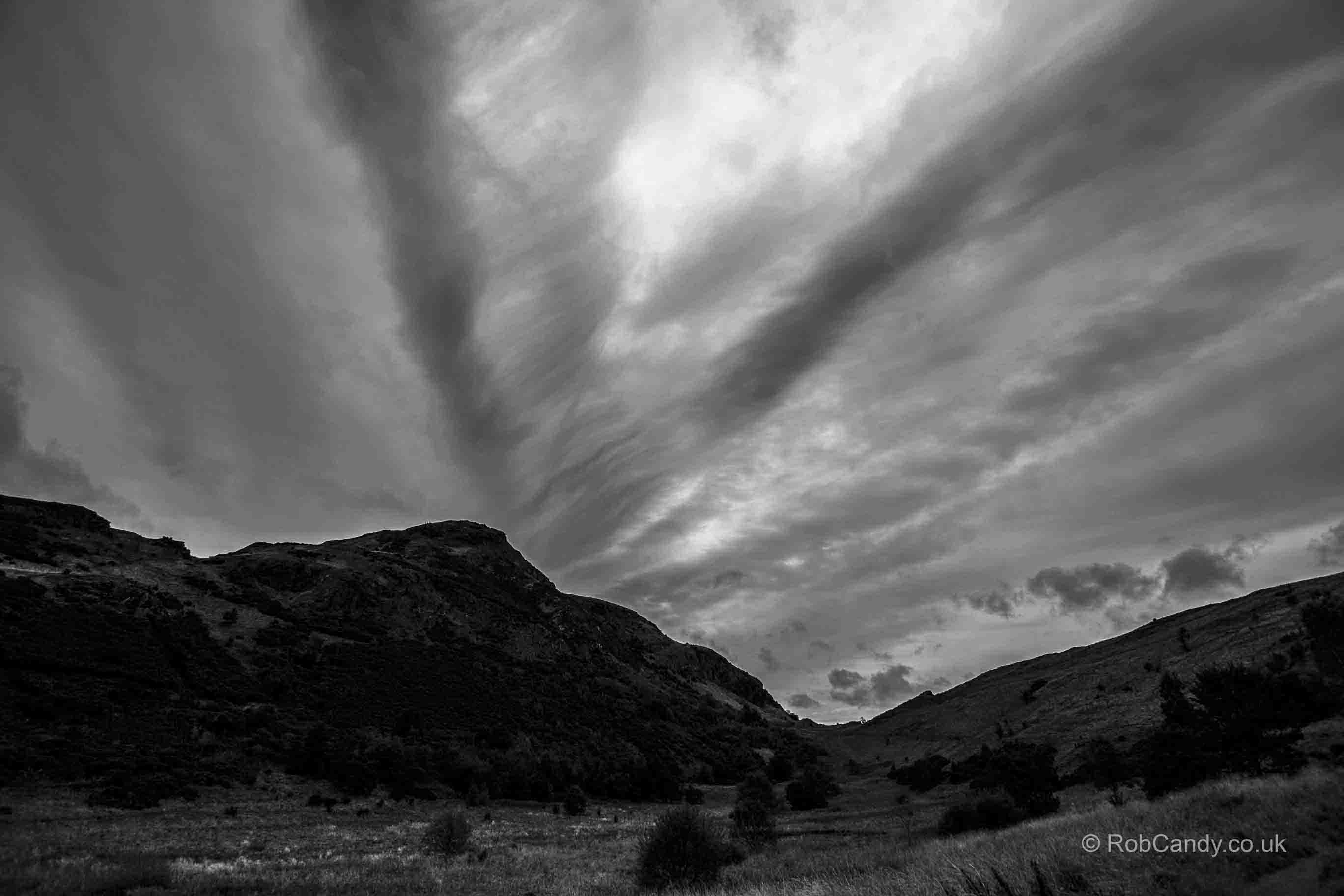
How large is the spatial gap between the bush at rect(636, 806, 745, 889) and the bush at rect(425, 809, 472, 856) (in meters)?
11.2

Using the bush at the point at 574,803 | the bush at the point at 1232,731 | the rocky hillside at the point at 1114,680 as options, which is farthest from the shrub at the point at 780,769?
the bush at the point at 1232,731

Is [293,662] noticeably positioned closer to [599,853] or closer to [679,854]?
[599,853]

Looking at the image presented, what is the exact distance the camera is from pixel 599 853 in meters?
34.5

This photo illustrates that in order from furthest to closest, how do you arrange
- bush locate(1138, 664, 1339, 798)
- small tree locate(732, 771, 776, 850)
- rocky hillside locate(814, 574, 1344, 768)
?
rocky hillside locate(814, 574, 1344, 768) < small tree locate(732, 771, 776, 850) < bush locate(1138, 664, 1339, 798)

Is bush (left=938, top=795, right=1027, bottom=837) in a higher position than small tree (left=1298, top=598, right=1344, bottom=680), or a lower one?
lower

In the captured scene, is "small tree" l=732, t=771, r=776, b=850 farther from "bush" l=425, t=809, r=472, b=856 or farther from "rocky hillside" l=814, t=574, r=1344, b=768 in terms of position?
"rocky hillside" l=814, t=574, r=1344, b=768

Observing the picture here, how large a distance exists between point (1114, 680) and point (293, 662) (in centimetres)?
10602

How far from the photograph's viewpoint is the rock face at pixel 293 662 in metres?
53.8

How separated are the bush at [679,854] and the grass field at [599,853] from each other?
2.66ft

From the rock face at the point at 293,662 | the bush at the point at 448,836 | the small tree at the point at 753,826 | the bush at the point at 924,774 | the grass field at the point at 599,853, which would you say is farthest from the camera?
the bush at the point at 924,774

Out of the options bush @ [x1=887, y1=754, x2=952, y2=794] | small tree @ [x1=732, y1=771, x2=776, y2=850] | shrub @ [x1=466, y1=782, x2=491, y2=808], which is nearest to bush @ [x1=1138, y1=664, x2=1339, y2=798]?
small tree @ [x1=732, y1=771, x2=776, y2=850]

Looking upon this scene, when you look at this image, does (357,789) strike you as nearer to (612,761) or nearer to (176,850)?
(176,850)

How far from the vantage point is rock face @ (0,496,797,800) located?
53781 mm

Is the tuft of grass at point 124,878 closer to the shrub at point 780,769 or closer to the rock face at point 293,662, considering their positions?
the rock face at point 293,662
